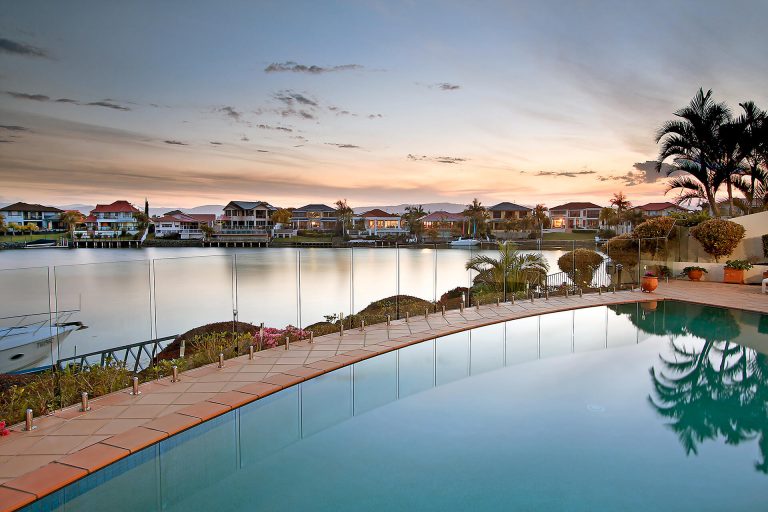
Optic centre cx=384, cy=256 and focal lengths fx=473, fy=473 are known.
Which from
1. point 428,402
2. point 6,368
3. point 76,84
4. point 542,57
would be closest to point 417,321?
point 428,402

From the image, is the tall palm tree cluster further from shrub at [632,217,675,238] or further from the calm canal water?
the calm canal water

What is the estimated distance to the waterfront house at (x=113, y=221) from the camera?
260ft

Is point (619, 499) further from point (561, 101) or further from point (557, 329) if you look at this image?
point (561, 101)

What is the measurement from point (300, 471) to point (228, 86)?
1496cm

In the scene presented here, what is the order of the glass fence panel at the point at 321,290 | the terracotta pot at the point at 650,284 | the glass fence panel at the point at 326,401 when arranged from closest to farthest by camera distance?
1. the glass fence panel at the point at 326,401
2. the terracotta pot at the point at 650,284
3. the glass fence panel at the point at 321,290

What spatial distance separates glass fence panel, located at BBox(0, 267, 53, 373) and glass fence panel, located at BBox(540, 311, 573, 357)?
735cm

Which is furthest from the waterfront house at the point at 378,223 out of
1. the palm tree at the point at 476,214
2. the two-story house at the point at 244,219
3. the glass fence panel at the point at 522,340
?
the glass fence panel at the point at 522,340

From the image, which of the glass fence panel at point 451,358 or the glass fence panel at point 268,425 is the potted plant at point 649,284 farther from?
the glass fence panel at point 268,425

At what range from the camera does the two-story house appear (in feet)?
239

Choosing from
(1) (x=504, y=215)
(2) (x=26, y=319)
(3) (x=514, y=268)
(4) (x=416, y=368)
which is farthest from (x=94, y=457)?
(1) (x=504, y=215)

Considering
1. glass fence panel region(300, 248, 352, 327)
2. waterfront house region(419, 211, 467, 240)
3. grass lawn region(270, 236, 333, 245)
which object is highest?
waterfront house region(419, 211, 467, 240)

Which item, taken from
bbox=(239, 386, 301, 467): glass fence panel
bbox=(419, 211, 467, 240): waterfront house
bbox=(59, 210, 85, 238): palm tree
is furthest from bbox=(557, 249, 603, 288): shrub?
bbox=(59, 210, 85, 238): palm tree

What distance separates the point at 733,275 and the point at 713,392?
1140 cm

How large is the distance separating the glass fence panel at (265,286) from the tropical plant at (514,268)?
5.26 m
